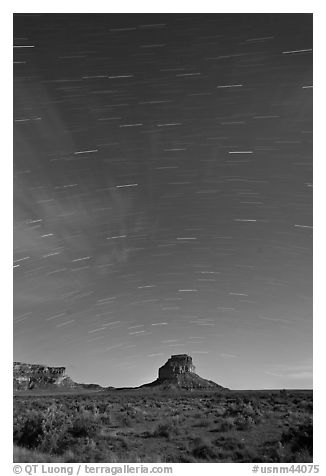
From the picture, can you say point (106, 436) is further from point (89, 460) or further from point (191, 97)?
point (191, 97)

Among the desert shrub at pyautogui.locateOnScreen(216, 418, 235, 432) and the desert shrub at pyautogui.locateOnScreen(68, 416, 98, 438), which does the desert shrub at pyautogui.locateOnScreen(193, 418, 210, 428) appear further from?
the desert shrub at pyautogui.locateOnScreen(68, 416, 98, 438)

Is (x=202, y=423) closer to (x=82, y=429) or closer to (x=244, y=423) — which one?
(x=244, y=423)

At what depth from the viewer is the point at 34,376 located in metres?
18.1

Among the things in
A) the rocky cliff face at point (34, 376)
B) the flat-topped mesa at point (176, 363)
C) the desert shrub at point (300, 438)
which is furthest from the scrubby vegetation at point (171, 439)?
the flat-topped mesa at point (176, 363)

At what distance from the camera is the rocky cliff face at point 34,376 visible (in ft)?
33.1

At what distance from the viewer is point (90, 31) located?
7.88 m

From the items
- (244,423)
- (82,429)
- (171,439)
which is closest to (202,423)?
(244,423)

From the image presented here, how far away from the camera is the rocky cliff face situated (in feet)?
33.1

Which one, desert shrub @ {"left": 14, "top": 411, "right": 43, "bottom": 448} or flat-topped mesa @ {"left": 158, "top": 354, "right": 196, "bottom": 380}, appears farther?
flat-topped mesa @ {"left": 158, "top": 354, "right": 196, "bottom": 380}

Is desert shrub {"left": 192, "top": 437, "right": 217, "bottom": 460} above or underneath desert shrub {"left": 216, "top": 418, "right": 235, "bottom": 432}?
above

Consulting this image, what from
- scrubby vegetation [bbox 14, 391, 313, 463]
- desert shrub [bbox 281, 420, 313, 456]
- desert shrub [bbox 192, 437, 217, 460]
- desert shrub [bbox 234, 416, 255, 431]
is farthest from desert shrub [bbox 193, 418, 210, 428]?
desert shrub [bbox 281, 420, 313, 456]

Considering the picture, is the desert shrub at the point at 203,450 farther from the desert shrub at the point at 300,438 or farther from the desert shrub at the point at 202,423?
the desert shrub at the point at 202,423

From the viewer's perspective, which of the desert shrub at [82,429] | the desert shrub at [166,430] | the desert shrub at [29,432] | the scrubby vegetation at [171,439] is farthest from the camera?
the desert shrub at [166,430]
